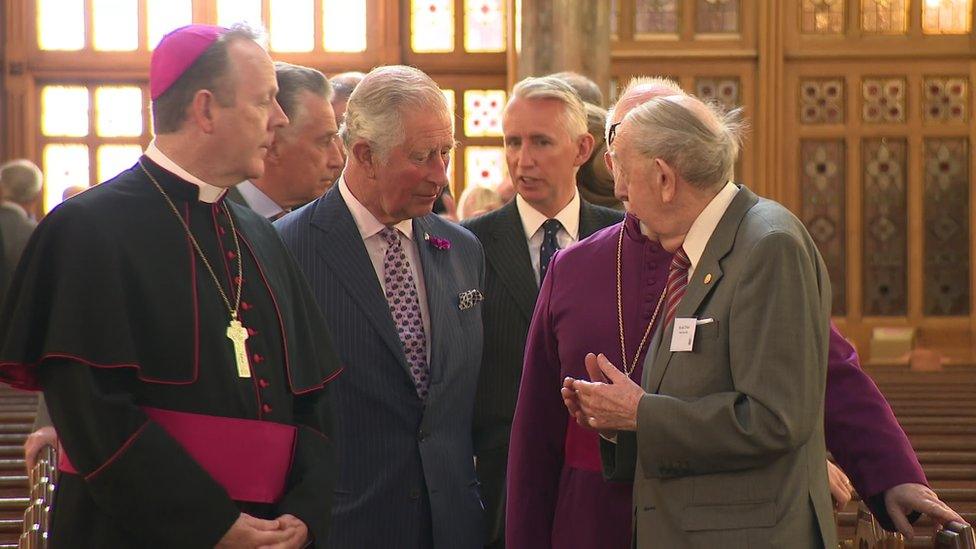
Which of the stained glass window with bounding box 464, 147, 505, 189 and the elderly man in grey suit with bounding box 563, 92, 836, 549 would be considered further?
the stained glass window with bounding box 464, 147, 505, 189

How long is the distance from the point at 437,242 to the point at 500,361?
45cm

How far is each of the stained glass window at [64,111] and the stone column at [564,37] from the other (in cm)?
559

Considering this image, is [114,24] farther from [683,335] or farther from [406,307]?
[683,335]

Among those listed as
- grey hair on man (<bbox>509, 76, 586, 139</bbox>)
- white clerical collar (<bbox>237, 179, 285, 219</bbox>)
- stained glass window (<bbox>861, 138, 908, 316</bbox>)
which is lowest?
stained glass window (<bbox>861, 138, 908, 316</bbox>)

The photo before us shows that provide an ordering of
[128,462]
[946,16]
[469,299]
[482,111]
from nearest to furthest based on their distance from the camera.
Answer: [128,462], [469,299], [946,16], [482,111]

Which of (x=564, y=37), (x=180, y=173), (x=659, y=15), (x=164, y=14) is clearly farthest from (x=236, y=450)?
(x=164, y=14)

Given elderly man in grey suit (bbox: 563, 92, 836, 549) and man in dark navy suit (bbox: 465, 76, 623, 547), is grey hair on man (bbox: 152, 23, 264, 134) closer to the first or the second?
elderly man in grey suit (bbox: 563, 92, 836, 549)

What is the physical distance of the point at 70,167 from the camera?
12.3 metres

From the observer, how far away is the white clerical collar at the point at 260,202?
3.91 meters

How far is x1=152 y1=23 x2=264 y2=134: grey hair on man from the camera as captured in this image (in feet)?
8.68

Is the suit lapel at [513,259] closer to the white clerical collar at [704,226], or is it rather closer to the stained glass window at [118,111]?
the white clerical collar at [704,226]

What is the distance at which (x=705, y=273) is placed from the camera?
104 inches

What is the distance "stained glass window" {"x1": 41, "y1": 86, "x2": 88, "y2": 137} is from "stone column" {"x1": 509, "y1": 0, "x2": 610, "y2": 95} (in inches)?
220

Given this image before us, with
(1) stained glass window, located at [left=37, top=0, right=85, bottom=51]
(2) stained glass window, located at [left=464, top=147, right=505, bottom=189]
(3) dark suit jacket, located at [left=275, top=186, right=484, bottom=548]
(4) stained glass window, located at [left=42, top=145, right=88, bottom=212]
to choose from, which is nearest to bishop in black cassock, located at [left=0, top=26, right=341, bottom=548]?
(3) dark suit jacket, located at [left=275, top=186, right=484, bottom=548]
